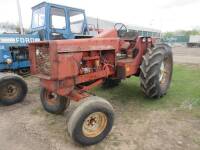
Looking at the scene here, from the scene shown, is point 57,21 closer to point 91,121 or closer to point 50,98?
point 50,98

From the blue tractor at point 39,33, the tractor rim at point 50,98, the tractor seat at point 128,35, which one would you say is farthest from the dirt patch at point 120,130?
the blue tractor at point 39,33

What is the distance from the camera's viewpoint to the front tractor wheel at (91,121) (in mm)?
2959

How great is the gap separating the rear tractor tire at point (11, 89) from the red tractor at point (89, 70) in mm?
886

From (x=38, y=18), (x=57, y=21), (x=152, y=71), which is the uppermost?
(x=38, y=18)

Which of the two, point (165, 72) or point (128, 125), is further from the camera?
point (165, 72)

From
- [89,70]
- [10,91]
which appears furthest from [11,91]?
[89,70]

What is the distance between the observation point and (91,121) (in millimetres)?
3201

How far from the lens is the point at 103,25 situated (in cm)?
2431

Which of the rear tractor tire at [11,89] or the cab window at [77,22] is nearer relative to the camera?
the rear tractor tire at [11,89]

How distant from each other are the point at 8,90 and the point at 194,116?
157 inches

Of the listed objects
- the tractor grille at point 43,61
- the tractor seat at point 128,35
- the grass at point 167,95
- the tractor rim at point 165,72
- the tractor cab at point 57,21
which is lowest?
the grass at point 167,95

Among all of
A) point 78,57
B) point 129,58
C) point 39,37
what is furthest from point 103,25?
point 78,57

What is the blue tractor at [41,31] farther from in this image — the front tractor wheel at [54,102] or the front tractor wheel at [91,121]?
the front tractor wheel at [91,121]

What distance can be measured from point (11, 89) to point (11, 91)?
59mm
